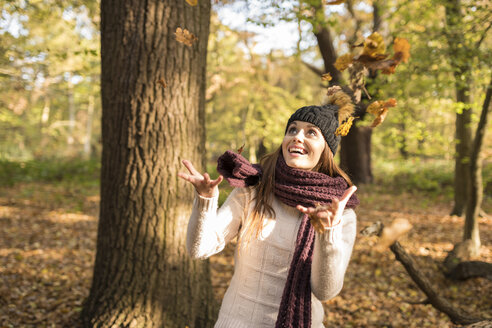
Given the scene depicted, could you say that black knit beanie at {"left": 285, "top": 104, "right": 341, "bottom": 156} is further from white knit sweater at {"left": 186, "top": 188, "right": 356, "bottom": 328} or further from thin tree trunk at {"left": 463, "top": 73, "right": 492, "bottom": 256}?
thin tree trunk at {"left": 463, "top": 73, "right": 492, "bottom": 256}

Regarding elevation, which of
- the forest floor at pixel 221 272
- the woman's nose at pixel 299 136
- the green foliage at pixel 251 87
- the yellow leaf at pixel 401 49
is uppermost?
the green foliage at pixel 251 87

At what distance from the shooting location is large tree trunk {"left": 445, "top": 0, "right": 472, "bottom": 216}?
4.62m

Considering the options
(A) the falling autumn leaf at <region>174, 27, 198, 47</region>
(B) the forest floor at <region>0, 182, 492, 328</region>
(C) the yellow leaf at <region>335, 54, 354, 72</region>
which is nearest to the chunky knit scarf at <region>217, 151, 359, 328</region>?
(C) the yellow leaf at <region>335, 54, 354, 72</region>

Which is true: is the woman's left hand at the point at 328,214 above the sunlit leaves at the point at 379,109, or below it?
below

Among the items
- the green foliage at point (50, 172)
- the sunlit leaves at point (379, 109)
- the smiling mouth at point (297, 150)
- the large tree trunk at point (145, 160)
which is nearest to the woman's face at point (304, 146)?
the smiling mouth at point (297, 150)

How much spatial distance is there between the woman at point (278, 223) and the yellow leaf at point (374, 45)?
36 centimetres

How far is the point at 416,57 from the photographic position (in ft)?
16.6

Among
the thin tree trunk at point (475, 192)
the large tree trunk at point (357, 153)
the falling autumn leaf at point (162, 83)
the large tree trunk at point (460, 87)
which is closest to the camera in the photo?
the falling autumn leaf at point (162, 83)

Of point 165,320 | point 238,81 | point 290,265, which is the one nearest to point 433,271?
point 165,320

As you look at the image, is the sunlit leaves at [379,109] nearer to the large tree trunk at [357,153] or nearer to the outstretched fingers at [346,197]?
the outstretched fingers at [346,197]

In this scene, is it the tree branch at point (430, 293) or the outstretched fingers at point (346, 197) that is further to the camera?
the tree branch at point (430, 293)

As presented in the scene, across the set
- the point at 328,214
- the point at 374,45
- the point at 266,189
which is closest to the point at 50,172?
the point at 266,189

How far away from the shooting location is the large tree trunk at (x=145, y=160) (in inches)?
112

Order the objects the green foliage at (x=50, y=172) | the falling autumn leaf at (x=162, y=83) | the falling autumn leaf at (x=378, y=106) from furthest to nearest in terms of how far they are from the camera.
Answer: the green foliage at (x=50, y=172)
the falling autumn leaf at (x=162, y=83)
the falling autumn leaf at (x=378, y=106)
